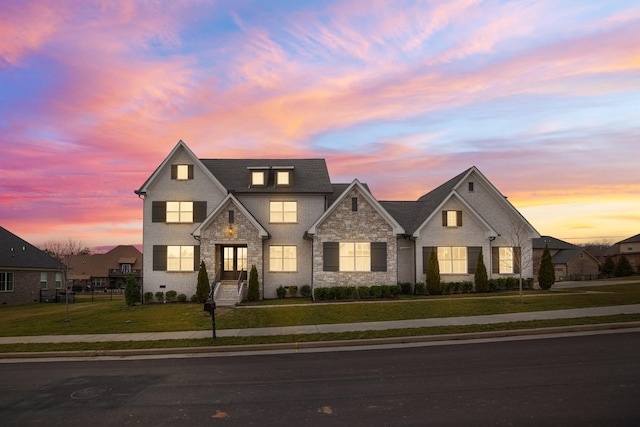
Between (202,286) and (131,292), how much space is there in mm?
4494

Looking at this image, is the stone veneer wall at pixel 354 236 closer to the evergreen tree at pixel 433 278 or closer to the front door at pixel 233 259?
the evergreen tree at pixel 433 278

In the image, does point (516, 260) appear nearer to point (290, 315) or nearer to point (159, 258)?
point (290, 315)

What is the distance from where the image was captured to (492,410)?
7785 mm

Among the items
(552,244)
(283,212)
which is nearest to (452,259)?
(283,212)

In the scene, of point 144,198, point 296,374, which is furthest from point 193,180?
point 296,374

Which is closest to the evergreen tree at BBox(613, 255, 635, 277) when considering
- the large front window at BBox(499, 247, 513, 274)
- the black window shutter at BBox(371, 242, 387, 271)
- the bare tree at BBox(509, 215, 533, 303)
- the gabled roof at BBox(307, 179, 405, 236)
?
the bare tree at BBox(509, 215, 533, 303)

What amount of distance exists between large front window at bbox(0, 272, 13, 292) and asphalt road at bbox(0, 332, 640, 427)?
100ft

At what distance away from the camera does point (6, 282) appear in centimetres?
3862

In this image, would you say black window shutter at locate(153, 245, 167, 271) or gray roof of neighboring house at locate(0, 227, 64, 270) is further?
gray roof of neighboring house at locate(0, 227, 64, 270)

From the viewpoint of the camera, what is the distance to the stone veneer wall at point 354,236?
27625mm

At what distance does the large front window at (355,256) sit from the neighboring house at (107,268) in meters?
62.5

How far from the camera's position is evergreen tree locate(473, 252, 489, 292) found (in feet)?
94.9

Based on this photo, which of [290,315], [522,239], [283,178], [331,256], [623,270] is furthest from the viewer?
[623,270]

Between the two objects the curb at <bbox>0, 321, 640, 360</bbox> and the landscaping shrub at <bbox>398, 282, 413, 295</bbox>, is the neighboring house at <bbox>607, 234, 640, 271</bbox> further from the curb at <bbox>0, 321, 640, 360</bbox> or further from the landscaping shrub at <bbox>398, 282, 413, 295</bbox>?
the curb at <bbox>0, 321, 640, 360</bbox>
